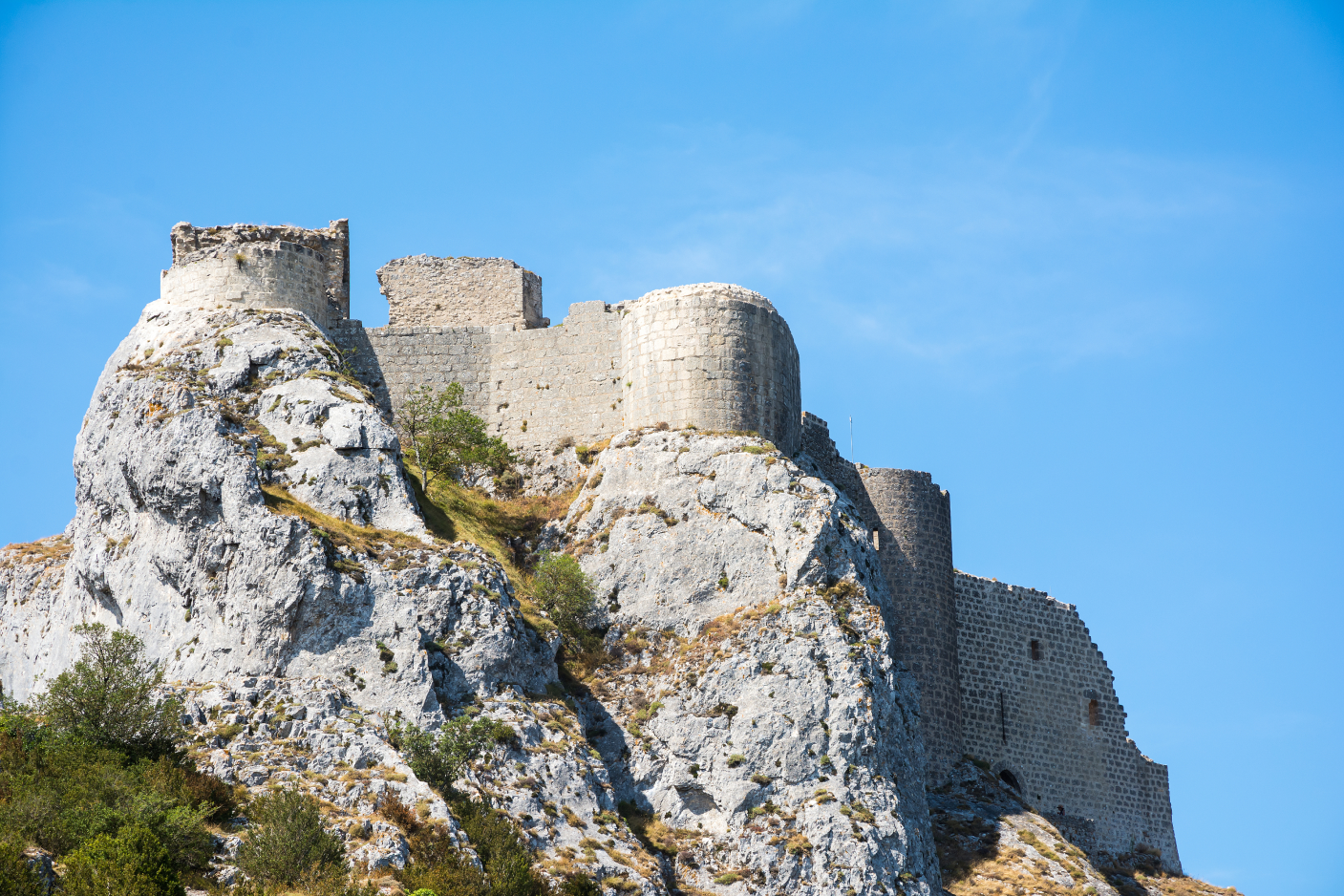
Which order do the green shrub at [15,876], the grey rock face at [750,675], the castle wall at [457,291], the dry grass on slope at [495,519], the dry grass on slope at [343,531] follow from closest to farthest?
the green shrub at [15,876], the grey rock face at [750,675], the dry grass on slope at [343,531], the dry grass on slope at [495,519], the castle wall at [457,291]

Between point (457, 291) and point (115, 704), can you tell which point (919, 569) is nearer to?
point (457, 291)

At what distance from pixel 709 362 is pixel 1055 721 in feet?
55.6

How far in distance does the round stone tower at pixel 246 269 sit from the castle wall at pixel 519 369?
2.19 metres

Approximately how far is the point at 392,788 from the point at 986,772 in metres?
22.5

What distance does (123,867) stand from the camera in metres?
34.6

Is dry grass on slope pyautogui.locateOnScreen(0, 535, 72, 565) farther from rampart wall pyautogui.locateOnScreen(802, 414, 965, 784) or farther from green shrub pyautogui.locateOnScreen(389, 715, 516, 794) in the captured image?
rampart wall pyautogui.locateOnScreen(802, 414, 965, 784)

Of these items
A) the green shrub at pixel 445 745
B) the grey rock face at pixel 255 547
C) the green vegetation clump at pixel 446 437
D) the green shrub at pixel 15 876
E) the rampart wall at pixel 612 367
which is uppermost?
the rampart wall at pixel 612 367

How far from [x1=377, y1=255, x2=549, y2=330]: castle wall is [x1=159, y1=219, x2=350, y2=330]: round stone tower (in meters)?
3.03

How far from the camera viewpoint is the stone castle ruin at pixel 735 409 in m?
52.9

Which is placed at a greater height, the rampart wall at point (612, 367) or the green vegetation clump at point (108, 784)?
the rampart wall at point (612, 367)

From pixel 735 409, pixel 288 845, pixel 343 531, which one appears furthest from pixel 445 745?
pixel 735 409

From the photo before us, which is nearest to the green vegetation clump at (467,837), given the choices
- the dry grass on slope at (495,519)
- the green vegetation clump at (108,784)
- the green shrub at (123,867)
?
the green vegetation clump at (108,784)

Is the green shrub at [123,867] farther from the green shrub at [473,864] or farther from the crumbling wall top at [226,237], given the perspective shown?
the crumbling wall top at [226,237]

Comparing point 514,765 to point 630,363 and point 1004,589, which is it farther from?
point 1004,589
